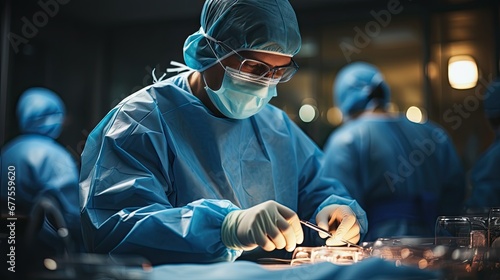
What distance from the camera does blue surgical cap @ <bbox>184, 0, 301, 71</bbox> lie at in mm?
2051

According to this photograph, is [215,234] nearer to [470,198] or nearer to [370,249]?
[370,249]

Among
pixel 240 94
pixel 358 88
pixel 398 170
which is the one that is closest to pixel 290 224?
pixel 240 94

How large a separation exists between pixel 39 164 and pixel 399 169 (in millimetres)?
2255

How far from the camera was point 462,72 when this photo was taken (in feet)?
A: 13.5

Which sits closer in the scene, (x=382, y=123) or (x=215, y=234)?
(x=215, y=234)

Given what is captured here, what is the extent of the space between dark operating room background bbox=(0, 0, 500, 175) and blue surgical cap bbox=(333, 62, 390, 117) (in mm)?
310

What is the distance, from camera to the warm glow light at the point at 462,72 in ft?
13.1

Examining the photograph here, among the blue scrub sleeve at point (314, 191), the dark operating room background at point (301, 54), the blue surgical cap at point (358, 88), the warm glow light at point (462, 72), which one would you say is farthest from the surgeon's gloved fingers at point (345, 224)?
the blue surgical cap at point (358, 88)

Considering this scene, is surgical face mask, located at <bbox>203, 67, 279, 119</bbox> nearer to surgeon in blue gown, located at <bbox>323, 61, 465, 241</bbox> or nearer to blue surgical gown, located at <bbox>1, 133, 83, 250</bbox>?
blue surgical gown, located at <bbox>1, 133, 83, 250</bbox>

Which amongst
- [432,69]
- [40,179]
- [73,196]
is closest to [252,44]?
[73,196]

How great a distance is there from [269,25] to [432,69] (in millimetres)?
2893

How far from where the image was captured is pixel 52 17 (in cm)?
241

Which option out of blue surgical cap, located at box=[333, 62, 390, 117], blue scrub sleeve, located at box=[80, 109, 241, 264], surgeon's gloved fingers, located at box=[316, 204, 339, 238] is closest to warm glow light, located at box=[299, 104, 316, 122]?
blue surgical cap, located at box=[333, 62, 390, 117]

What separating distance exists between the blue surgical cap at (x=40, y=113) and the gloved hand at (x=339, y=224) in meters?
1.33
